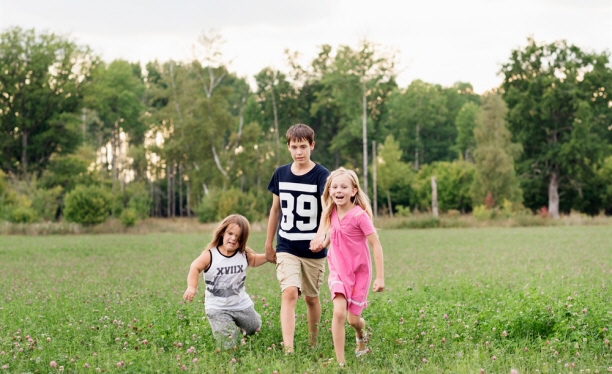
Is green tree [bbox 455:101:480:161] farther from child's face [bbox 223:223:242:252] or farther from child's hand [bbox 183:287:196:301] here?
child's hand [bbox 183:287:196:301]

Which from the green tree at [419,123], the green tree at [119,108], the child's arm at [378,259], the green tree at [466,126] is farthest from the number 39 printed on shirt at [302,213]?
the green tree at [466,126]

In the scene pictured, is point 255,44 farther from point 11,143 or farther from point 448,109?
point 448,109

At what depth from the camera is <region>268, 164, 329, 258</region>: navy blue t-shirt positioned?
7379 millimetres

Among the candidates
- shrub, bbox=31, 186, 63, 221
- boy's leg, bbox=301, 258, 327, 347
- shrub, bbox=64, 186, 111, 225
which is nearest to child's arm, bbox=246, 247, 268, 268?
boy's leg, bbox=301, 258, 327, 347

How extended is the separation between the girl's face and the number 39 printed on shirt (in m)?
0.53

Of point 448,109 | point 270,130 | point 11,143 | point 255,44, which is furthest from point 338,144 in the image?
point 11,143

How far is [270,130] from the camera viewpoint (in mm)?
79875

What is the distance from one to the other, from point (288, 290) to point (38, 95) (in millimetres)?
60334

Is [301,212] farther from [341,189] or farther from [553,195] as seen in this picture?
[553,195]

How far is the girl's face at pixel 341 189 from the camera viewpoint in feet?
22.6

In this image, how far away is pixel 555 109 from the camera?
→ 211 ft

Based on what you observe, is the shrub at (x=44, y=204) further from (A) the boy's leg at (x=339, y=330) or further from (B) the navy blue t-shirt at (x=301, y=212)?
(A) the boy's leg at (x=339, y=330)

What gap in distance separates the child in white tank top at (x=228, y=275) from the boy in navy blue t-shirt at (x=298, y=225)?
53cm

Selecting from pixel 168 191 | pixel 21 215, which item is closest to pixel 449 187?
pixel 168 191
